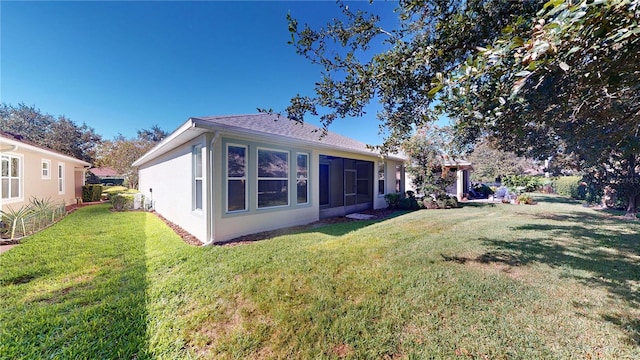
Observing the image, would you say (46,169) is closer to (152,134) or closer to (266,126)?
(266,126)

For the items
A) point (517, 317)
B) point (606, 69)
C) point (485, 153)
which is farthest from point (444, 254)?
point (485, 153)

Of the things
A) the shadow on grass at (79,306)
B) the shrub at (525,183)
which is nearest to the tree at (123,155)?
the shadow on grass at (79,306)

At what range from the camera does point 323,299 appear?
3211 millimetres

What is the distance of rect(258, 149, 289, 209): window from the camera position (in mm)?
6941

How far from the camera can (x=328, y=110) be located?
4309 mm

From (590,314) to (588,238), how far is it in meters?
5.23

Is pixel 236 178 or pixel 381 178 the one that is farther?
pixel 381 178

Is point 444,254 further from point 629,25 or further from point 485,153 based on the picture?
point 485,153

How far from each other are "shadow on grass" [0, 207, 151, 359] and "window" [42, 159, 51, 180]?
811cm

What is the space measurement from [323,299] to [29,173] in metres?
13.8

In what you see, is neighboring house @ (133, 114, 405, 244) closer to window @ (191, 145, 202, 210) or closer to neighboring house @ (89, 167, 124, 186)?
window @ (191, 145, 202, 210)

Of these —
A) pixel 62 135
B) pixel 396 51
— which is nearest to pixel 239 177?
pixel 396 51

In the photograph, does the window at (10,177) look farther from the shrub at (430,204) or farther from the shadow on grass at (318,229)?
the shrub at (430,204)

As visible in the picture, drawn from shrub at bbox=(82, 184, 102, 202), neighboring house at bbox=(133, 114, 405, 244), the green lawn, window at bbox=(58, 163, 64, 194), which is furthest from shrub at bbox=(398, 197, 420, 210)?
shrub at bbox=(82, 184, 102, 202)
